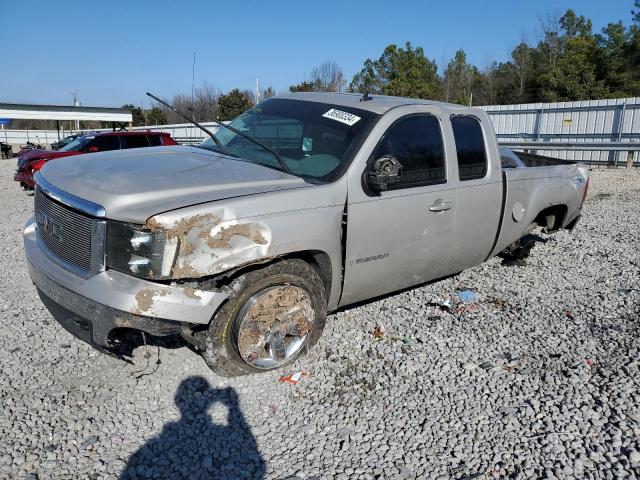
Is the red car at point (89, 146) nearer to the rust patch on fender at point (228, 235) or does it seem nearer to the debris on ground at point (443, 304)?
the debris on ground at point (443, 304)

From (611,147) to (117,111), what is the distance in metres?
32.9

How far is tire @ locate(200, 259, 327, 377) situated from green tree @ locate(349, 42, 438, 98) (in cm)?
3942

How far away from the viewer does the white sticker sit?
392 cm

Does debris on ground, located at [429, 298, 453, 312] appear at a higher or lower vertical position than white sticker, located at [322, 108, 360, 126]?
lower

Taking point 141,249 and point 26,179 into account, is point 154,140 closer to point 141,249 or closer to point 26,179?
point 26,179

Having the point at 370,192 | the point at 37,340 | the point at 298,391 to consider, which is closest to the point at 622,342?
the point at 370,192

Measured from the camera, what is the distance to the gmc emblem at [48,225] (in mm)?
3217

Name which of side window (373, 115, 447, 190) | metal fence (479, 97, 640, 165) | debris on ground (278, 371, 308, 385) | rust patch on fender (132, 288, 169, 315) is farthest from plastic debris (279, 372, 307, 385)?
metal fence (479, 97, 640, 165)

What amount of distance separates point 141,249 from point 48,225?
1.04 meters

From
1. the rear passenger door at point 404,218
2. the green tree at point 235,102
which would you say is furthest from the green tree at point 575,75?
the rear passenger door at point 404,218

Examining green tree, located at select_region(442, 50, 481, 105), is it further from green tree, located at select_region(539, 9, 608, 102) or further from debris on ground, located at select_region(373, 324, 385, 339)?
debris on ground, located at select_region(373, 324, 385, 339)

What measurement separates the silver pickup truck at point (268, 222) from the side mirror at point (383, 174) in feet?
0.04

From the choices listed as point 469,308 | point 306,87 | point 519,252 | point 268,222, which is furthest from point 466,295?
point 306,87

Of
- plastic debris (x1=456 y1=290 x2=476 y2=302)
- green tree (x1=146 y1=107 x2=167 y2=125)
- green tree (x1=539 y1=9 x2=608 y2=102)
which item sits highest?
green tree (x1=539 y1=9 x2=608 y2=102)
